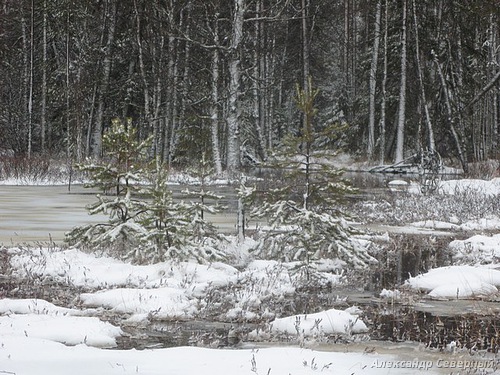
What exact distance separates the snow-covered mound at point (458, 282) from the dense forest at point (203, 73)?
15440mm

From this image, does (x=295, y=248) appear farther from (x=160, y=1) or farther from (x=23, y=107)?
(x=23, y=107)

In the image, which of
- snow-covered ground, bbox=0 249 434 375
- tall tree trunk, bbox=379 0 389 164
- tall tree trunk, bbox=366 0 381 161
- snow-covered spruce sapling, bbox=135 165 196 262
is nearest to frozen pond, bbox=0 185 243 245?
snow-covered ground, bbox=0 249 434 375

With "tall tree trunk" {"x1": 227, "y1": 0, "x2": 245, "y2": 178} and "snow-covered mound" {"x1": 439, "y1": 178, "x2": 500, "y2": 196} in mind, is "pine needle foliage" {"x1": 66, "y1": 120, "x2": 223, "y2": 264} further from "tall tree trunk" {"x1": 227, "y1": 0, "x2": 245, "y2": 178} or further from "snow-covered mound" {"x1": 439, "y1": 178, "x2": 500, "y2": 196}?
"tall tree trunk" {"x1": 227, "y1": 0, "x2": 245, "y2": 178}

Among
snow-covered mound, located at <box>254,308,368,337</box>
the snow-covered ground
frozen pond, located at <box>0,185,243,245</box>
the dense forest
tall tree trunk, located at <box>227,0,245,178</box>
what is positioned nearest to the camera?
the snow-covered ground

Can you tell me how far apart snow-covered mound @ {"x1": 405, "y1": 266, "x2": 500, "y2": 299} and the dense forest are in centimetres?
1544

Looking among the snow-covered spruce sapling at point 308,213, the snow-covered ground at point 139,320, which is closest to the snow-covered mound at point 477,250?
the snow-covered spruce sapling at point 308,213

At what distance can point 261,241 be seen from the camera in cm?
906

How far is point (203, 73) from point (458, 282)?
85.0 ft

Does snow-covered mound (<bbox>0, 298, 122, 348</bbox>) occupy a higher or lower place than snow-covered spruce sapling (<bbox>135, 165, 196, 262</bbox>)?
lower

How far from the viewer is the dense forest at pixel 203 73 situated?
26797 mm

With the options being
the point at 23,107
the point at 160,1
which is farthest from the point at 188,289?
the point at 23,107

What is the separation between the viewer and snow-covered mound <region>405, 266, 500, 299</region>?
7289mm

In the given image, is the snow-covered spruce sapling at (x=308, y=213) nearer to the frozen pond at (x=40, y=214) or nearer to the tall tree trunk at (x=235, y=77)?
the frozen pond at (x=40, y=214)

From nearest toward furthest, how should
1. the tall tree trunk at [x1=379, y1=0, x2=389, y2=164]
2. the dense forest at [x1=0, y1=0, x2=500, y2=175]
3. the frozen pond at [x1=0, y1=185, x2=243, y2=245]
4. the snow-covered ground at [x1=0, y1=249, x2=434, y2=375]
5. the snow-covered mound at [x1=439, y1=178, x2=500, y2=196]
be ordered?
the snow-covered ground at [x1=0, y1=249, x2=434, y2=375] < the frozen pond at [x1=0, y1=185, x2=243, y2=245] < the snow-covered mound at [x1=439, y1=178, x2=500, y2=196] < the dense forest at [x1=0, y1=0, x2=500, y2=175] < the tall tree trunk at [x1=379, y1=0, x2=389, y2=164]
